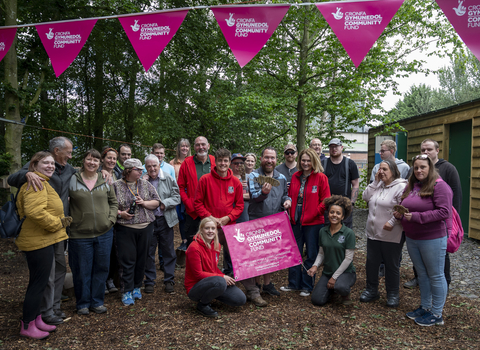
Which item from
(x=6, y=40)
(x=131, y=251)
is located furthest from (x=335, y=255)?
(x=6, y=40)

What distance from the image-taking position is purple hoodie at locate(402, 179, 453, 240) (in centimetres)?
362

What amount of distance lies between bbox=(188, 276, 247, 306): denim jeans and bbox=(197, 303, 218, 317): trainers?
0.06 metres

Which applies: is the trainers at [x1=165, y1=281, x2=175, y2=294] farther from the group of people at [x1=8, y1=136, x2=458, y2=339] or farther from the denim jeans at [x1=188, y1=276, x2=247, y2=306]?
the denim jeans at [x1=188, y1=276, x2=247, y2=306]

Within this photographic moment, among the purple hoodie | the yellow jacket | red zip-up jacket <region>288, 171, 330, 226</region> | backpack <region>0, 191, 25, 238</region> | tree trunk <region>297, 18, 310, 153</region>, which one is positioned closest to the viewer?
backpack <region>0, 191, 25, 238</region>

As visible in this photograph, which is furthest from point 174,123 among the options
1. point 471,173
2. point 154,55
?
point 471,173

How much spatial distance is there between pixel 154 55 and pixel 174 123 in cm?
636

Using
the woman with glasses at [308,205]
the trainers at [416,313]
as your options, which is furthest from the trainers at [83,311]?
the trainers at [416,313]

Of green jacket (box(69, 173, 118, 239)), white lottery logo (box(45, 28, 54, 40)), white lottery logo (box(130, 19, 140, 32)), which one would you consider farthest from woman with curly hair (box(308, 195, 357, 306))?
white lottery logo (box(45, 28, 54, 40))

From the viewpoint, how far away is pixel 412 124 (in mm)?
10391

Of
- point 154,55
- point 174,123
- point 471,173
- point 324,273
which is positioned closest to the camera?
point 324,273

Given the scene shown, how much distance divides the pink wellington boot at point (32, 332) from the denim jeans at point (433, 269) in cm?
406

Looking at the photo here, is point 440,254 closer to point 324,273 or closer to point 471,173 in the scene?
point 324,273

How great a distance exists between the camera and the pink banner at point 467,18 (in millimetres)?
3846

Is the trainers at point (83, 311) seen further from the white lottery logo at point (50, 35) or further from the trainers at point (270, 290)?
the white lottery logo at point (50, 35)
